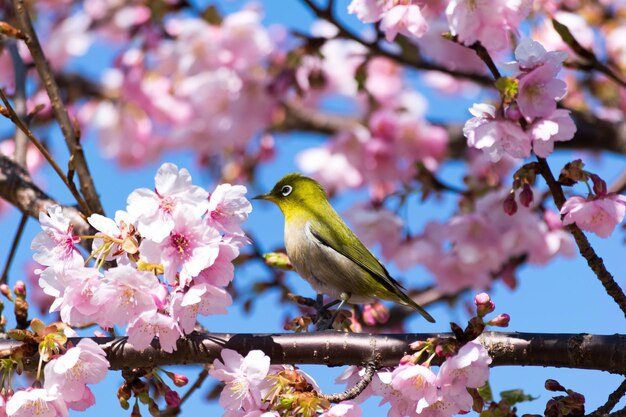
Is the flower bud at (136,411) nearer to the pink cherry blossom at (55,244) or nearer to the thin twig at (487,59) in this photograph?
the pink cherry blossom at (55,244)

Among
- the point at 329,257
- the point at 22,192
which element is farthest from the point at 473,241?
the point at 22,192

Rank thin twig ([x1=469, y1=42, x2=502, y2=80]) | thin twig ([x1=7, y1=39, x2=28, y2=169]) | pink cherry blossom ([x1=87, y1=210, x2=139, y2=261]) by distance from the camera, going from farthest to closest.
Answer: thin twig ([x1=7, y1=39, x2=28, y2=169]) < thin twig ([x1=469, y1=42, x2=502, y2=80]) < pink cherry blossom ([x1=87, y1=210, x2=139, y2=261])

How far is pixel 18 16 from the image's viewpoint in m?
3.33

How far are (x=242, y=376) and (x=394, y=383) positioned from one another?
42 centimetres

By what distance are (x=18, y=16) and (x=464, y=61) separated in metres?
3.47

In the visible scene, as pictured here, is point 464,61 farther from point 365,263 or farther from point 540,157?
point 540,157

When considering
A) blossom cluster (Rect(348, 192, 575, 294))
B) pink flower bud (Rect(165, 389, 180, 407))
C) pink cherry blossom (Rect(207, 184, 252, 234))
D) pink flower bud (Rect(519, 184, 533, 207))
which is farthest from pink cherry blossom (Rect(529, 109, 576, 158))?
blossom cluster (Rect(348, 192, 575, 294))

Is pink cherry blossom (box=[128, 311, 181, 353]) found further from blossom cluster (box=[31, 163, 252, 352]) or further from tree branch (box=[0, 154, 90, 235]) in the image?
tree branch (box=[0, 154, 90, 235])

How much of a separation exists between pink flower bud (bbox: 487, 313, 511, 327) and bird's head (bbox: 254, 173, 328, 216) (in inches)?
55.7

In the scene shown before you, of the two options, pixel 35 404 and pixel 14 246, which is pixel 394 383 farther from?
pixel 14 246

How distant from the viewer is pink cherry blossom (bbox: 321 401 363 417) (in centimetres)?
234

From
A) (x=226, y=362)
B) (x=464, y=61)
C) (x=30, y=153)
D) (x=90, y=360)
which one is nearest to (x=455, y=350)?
(x=226, y=362)

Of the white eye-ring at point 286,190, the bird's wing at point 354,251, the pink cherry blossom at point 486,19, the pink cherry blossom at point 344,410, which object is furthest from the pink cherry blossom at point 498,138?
the white eye-ring at point 286,190

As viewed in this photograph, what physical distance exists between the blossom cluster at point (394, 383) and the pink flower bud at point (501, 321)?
0.12 m
